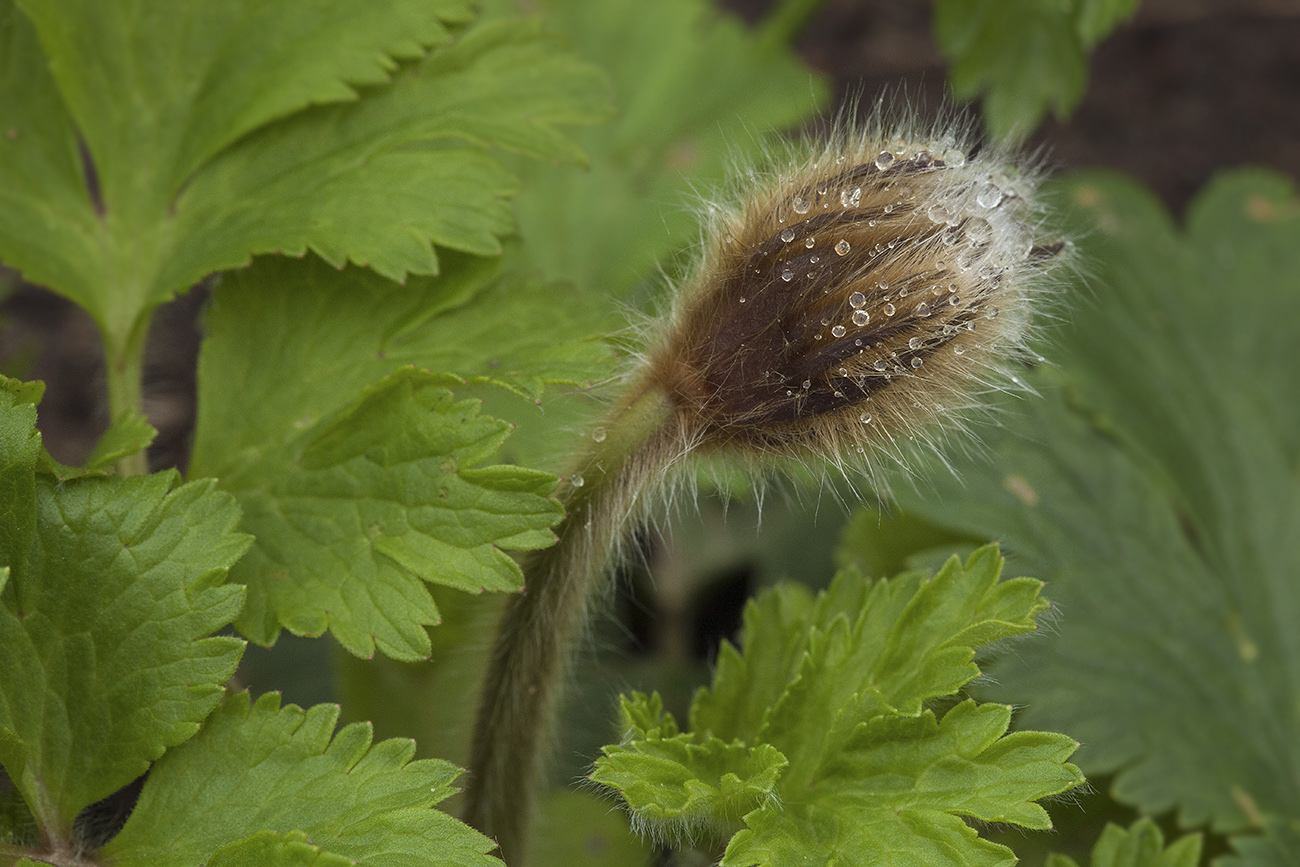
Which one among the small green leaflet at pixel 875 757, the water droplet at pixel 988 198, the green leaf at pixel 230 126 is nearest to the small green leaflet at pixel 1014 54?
the green leaf at pixel 230 126

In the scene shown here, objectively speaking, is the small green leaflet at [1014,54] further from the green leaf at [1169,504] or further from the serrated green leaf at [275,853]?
the serrated green leaf at [275,853]

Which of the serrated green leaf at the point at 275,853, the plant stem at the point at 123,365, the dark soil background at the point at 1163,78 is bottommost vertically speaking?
the serrated green leaf at the point at 275,853

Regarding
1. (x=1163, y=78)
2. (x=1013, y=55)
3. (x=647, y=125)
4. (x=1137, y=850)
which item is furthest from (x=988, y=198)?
(x=1163, y=78)

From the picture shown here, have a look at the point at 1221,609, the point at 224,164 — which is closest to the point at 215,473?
the point at 224,164

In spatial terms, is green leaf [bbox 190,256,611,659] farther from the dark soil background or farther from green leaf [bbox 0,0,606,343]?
the dark soil background

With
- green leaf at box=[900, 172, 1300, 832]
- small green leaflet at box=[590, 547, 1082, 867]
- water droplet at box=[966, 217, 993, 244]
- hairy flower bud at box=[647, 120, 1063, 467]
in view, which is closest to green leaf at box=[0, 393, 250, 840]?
small green leaflet at box=[590, 547, 1082, 867]

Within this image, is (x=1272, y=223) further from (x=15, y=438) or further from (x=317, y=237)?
(x=15, y=438)

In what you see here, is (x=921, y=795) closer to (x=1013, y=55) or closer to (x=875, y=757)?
(x=875, y=757)
